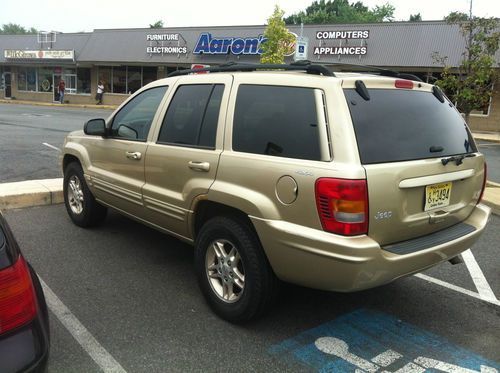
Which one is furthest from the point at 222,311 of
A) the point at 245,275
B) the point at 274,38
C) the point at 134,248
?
the point at 274,38

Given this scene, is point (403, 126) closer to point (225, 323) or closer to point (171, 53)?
point (225, 323)

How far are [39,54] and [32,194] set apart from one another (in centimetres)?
3299

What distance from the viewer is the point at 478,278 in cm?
462

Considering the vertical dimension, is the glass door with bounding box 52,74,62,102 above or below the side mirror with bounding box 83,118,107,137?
above

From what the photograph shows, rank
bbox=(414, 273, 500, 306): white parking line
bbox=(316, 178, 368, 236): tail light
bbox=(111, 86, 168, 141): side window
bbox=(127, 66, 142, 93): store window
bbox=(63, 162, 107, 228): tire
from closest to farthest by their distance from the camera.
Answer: bbox=(316, 178, 368, 236): tail light → bbox=(414, 273, 500, 306): white parking line → bbox=(111, 86, 168, 141): side window → bbox=(63, 162, 107, 228): tire → bbox=(127, 66, 142, 93): store window

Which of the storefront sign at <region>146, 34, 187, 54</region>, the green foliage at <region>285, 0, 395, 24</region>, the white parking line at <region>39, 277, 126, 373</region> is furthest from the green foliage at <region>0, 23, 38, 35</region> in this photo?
the white parking line at <region>39, 277, 126, 373</region>

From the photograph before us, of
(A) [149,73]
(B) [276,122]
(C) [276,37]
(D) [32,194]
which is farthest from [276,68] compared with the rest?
(A) [149,73]

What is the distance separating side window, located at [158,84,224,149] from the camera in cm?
380

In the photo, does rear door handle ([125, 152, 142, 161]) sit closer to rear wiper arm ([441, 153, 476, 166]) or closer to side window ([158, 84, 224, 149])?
side window ([158, 84, 224, 149])

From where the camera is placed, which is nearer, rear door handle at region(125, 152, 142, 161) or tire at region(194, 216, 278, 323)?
tire at region(194, 216, 278, 323)

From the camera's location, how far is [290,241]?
9.97ft

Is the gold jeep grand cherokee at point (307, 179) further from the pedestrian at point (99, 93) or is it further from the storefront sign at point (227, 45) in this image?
the pedestrian at point (99, 93)

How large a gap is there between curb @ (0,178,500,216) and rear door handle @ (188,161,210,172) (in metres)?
3.53

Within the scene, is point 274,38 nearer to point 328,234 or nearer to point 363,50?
point 363,50
